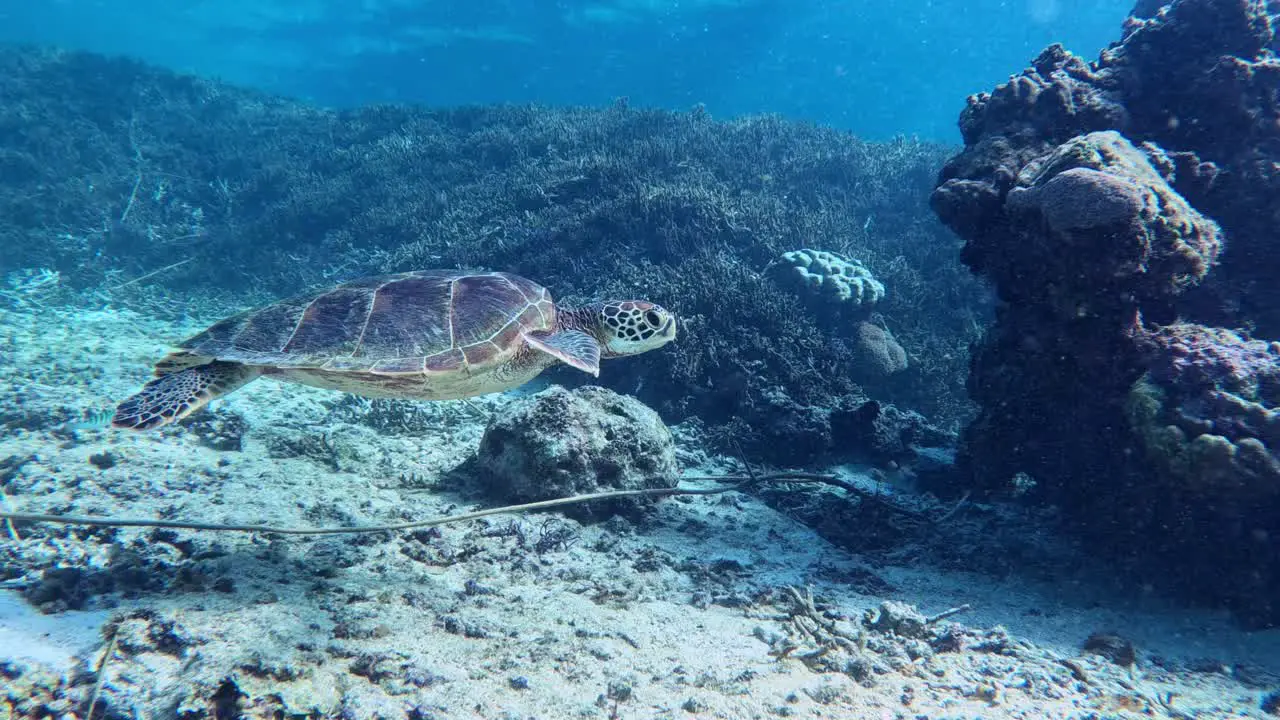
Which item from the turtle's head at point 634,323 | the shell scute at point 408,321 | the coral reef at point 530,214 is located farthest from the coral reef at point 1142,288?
the shell scute at point 408,321

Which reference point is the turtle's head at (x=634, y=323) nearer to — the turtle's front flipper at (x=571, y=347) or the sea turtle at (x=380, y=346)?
the turtle's front flipper at (x=571, y=347)

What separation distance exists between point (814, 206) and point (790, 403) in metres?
7.76

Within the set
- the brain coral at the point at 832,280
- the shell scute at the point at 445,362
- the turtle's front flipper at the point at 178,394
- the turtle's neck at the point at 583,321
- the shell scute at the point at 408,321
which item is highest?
the brain coral at the point at 832,280

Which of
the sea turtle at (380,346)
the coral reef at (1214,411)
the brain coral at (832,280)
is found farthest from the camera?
the brain coral at (832,280)

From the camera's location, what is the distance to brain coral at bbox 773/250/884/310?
332 inches

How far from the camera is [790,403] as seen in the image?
241 inches

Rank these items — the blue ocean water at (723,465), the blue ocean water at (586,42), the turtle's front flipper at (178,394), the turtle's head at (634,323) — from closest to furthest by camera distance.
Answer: the blue ocean water at (723,465)
the turtle's front flipper at (178,394)
the turtle's head at (634,323)
the blue ocean water at (586,42)

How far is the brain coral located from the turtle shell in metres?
5.59

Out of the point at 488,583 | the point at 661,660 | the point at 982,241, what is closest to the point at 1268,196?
the point at 982,241

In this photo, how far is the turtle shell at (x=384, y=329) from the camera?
370 cm

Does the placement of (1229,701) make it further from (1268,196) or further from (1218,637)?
(1268,196)

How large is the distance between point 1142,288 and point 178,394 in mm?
6556

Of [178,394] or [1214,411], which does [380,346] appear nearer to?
[178,394]

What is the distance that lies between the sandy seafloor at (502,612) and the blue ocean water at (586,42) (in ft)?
119
